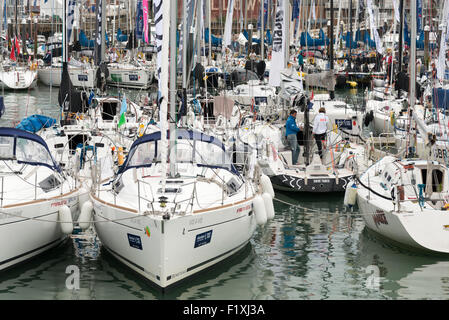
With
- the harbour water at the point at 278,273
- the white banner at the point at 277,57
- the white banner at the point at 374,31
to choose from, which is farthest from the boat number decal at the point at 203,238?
the white banner at the point at 374,31

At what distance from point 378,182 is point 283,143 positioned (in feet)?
19.2

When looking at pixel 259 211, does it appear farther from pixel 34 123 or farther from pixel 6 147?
pixel 34 123

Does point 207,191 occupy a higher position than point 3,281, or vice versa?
point 207,191

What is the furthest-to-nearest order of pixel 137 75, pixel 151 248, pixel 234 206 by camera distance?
pixel 137 75 → pixel 234 206 → pixel 151 248

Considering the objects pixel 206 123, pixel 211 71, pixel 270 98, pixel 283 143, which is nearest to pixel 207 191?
pixel 283 143

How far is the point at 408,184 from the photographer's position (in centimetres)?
1588

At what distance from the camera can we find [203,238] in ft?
44.0

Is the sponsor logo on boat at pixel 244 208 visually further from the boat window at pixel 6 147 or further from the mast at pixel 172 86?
the boat window at pixel 6 147

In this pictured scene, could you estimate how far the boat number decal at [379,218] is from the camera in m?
15.5

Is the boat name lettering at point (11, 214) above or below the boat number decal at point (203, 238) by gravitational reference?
above

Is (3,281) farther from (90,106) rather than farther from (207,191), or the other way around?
(90,106)

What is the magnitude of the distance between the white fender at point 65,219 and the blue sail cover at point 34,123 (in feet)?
19.0

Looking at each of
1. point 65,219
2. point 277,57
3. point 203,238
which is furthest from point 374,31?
point 203,238
